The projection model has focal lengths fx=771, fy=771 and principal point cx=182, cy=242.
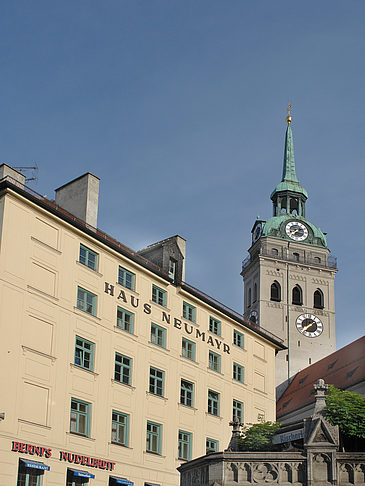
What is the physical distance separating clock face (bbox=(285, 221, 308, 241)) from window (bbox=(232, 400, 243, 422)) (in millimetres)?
52207

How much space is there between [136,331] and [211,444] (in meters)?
9.37

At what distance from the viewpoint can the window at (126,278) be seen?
44.7 meters

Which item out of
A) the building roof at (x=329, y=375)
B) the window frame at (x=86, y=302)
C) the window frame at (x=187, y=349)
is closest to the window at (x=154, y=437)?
the window frame at (x=187, y=349)

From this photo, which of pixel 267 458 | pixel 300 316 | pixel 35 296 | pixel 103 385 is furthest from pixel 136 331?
pixel 300 316

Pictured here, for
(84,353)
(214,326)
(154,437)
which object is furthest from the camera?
(214,326)

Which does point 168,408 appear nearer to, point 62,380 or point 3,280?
point 62,380

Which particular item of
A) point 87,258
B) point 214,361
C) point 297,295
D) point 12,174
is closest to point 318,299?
point 297,295

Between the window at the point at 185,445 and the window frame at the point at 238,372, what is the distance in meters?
6.74

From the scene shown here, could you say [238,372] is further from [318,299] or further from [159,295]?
[318,299]

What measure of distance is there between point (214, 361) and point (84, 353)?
1218 cm

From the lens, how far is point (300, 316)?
311 feet

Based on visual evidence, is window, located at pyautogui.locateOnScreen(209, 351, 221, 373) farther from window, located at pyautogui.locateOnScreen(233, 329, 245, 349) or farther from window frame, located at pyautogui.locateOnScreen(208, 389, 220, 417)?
window, located at pyautogui.locateOnScreen(233, 329, 245, 349)

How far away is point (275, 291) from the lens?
97.2 meters

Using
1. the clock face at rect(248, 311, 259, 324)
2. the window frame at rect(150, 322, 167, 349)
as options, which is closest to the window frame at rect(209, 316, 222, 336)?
the window frame at rect(150, 322, 167, 349)
